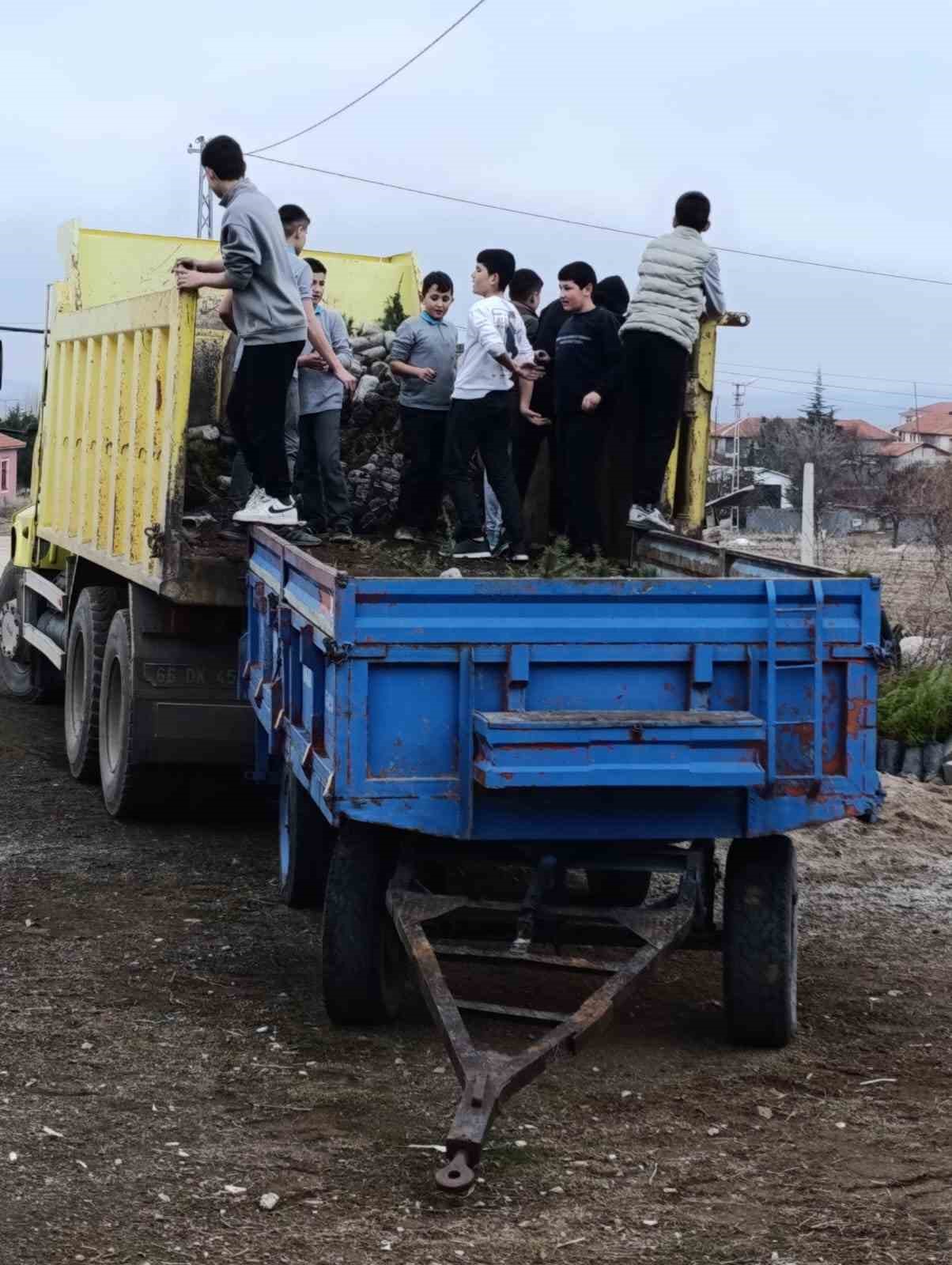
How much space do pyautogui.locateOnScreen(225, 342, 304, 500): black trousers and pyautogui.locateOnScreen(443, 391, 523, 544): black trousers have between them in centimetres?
100

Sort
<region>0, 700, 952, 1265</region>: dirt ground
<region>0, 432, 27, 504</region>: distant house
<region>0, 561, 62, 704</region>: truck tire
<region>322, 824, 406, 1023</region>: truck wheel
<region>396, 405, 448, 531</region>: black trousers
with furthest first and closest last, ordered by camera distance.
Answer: <region>0, 432, 27, 504</region>: distant house, <region>0, 561, 62, 704</region>: truck tire, <region>396, 405, 448, 531</region>: black trousers, <region>322, 824, 406, 1023</region>: truck wheel, <region>0, 700, 952, 1265</region>: dirt ground

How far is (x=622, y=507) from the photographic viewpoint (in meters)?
9.27

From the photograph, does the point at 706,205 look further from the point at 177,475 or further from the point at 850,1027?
the point at 850,1027

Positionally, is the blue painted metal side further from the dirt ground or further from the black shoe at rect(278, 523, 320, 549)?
the black shoe at rect(278, 523, 320, 549)

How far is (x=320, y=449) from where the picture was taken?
29.1 ft

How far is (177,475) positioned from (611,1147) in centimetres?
417

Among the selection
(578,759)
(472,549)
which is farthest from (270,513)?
(578,759)

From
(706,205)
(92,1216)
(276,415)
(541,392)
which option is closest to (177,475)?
(276,415)

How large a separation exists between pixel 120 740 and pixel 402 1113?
A: 14.4 ft

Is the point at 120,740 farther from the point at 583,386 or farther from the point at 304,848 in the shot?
the point at 583,386

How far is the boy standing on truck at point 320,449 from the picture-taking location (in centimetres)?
880

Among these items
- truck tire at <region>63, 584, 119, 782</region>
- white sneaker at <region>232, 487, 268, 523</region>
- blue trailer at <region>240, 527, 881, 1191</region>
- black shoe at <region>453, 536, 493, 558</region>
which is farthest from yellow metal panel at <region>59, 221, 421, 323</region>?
blue trailer at <region>240, 527, 881, 1191</region>

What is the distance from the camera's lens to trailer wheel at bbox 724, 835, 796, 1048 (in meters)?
5.57

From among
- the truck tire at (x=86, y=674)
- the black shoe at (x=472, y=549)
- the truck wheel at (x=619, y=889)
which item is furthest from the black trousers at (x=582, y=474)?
the truck tire at (x=86, y=674)
